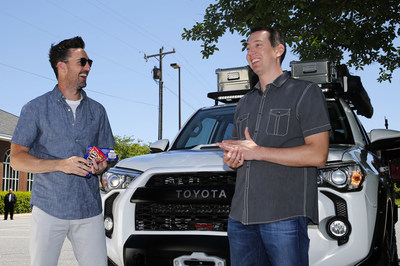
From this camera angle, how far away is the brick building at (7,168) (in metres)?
33.3

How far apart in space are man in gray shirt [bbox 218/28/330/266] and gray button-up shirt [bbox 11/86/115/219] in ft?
3.09

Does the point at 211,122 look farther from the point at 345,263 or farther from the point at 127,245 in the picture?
the point at 345,263

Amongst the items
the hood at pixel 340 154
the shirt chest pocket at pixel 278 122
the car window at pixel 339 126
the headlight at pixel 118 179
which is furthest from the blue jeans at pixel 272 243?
the car window at pixel 339 126

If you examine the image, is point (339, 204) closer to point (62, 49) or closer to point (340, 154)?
point (340, 154)

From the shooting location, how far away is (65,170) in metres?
2.97

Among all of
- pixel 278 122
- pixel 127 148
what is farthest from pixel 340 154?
pixel 127 148

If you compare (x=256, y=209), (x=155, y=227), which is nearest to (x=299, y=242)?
(x=256, y=209)

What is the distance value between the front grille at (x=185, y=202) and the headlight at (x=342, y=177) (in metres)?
0.67

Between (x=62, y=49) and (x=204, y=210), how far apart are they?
61.6 inches

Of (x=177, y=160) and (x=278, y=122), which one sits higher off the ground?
(x=278, y=122)

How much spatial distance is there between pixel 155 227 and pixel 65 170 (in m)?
1.24

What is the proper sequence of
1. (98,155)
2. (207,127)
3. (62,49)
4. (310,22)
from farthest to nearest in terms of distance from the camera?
(310,22) < (207,127) < (62,49) < (98,155)

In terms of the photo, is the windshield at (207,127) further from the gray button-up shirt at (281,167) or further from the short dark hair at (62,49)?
the gray button-up shirt at (281,167)

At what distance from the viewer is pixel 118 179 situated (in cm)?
426
